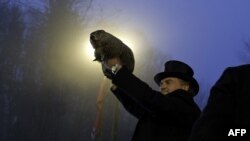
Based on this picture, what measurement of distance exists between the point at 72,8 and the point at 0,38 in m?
6.20

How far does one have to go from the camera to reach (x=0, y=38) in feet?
99.0

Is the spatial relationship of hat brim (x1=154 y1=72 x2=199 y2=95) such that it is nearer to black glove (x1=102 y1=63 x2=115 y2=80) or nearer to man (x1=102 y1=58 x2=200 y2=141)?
man (x1=102 y1=58 x2=200 y2=141)

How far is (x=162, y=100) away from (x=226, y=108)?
1.39 m

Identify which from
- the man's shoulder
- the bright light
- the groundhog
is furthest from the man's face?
the bright light

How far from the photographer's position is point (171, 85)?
143 inches

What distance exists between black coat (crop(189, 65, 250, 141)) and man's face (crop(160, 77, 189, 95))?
190cm

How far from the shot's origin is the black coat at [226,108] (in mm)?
1565

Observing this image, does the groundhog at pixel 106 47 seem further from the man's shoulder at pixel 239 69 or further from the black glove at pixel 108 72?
the man's shoulder at pixel 239 69

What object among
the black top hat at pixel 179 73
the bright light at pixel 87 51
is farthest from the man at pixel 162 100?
the bright light at pixel 87 51

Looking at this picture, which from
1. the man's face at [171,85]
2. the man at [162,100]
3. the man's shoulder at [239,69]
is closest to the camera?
the man's shoulder at [239,69]

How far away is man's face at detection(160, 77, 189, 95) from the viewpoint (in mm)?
3607

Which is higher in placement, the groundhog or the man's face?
the man's face

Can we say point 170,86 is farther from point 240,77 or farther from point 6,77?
point 6,77

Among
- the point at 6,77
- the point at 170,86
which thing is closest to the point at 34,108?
the point at 6,77
